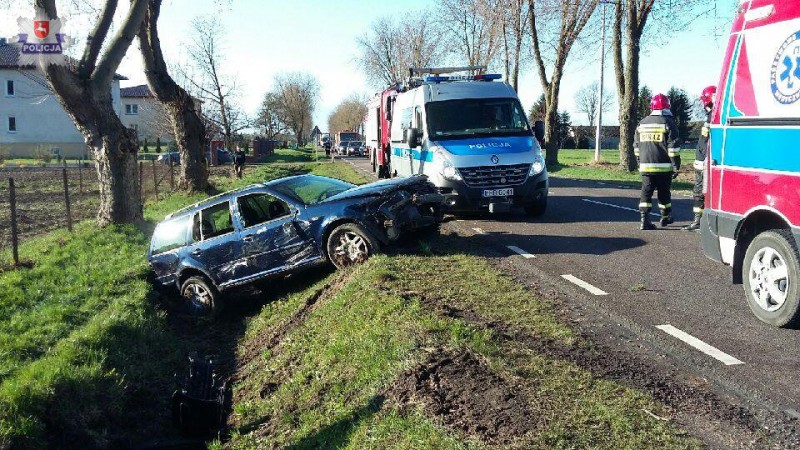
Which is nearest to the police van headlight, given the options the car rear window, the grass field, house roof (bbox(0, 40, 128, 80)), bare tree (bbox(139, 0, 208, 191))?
the grass field

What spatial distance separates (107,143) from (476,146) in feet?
26.8

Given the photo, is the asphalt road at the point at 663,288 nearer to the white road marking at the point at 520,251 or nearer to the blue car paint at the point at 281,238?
Result: the white road marking at the point at 520,251

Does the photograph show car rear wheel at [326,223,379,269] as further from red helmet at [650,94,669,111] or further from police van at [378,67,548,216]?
red helmet at [650,94,669,111]

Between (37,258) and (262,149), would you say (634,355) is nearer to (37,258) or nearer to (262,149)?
(37,258)

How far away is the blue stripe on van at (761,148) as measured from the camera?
5.31 meters

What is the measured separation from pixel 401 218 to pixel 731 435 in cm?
550

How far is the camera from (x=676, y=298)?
6770 millimetres

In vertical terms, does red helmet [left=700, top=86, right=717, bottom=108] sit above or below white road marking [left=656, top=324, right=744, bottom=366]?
above

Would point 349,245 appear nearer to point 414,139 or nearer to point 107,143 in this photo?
point 414,139

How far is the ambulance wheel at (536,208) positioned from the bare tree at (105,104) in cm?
877

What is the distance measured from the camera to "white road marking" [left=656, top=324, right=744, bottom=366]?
199 inches

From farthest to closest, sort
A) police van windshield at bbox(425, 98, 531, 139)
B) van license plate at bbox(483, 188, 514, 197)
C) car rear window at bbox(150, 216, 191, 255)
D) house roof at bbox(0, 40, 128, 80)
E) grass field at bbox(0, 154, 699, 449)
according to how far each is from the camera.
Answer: house roof at bbox(0, 40, 128, 80) < police van windshield at bbox(425, 98, 531, 139) < van license plate at bbox(483, 188, 514, 197) < car rear window at bbox(150, 216, 191, 255) < grass field at bbox(0, 154, 699, 449)

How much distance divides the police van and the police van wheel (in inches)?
207

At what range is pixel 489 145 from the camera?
12016 millimetres
